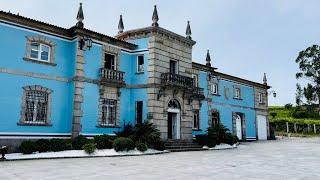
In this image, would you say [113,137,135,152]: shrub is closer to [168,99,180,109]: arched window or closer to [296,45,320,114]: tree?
[168,99,180,109]: arched window

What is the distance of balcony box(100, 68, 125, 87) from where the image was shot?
22.5 metres

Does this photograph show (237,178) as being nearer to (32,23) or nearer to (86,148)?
(86,148)

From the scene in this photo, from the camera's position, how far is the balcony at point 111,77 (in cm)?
2252

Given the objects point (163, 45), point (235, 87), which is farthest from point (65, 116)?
point (235, 87)

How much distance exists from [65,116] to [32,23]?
6.06 meters

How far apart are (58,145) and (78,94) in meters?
3.92

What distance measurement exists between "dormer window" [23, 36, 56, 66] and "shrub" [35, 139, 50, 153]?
4994 millimetres

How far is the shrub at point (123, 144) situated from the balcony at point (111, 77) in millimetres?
4914

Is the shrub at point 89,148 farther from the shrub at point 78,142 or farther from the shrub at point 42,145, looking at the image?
the shrub at point 42,145

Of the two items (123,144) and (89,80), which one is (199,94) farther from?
(123,144)

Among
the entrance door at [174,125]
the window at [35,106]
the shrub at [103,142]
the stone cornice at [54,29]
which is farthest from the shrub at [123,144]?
the stone cornice at [54,29]

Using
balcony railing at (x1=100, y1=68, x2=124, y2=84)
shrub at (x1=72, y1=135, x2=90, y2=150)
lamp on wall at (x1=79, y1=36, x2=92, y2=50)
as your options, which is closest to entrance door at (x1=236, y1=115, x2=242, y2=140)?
balcony railing at (x1=100, y1=68, x2=124, y2=84)

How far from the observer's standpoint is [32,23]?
1973 cm

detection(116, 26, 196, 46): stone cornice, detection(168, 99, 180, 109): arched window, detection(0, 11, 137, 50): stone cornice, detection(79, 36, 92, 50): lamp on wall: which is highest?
detection(116, 26, 196, 46): stone cornice
